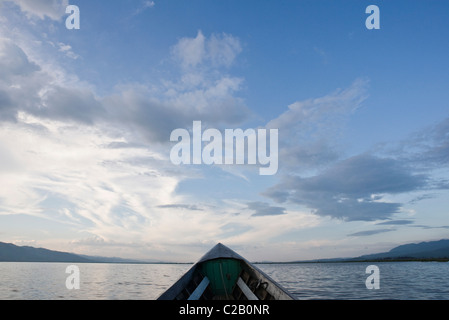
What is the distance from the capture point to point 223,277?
42.2 feet

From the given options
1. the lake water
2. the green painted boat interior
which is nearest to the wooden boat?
the green painted boat interior

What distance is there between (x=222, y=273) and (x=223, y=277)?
178 mm

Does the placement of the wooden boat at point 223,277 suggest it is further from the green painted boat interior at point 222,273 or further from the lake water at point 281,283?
the lake water at point 281,283

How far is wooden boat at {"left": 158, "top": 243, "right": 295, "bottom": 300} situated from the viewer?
10711 mm

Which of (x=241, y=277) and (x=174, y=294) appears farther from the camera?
(x=241, y=277)

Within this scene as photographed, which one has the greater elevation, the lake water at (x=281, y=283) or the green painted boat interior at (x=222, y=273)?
the green painted boat interior at (x=222, y=273)

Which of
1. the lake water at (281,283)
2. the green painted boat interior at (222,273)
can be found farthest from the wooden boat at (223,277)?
the lake water at (281,283)

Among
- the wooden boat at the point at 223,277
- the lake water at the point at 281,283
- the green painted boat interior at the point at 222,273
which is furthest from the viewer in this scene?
the lake water at the point at 281,283

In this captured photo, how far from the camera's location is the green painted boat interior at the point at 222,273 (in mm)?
12562

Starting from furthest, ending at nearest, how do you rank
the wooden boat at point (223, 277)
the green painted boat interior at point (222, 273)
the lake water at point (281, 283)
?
the lake water at point (281, 283) < the green painted boat interior at point (222, 273) < the wooden boat at point (223, 277)
